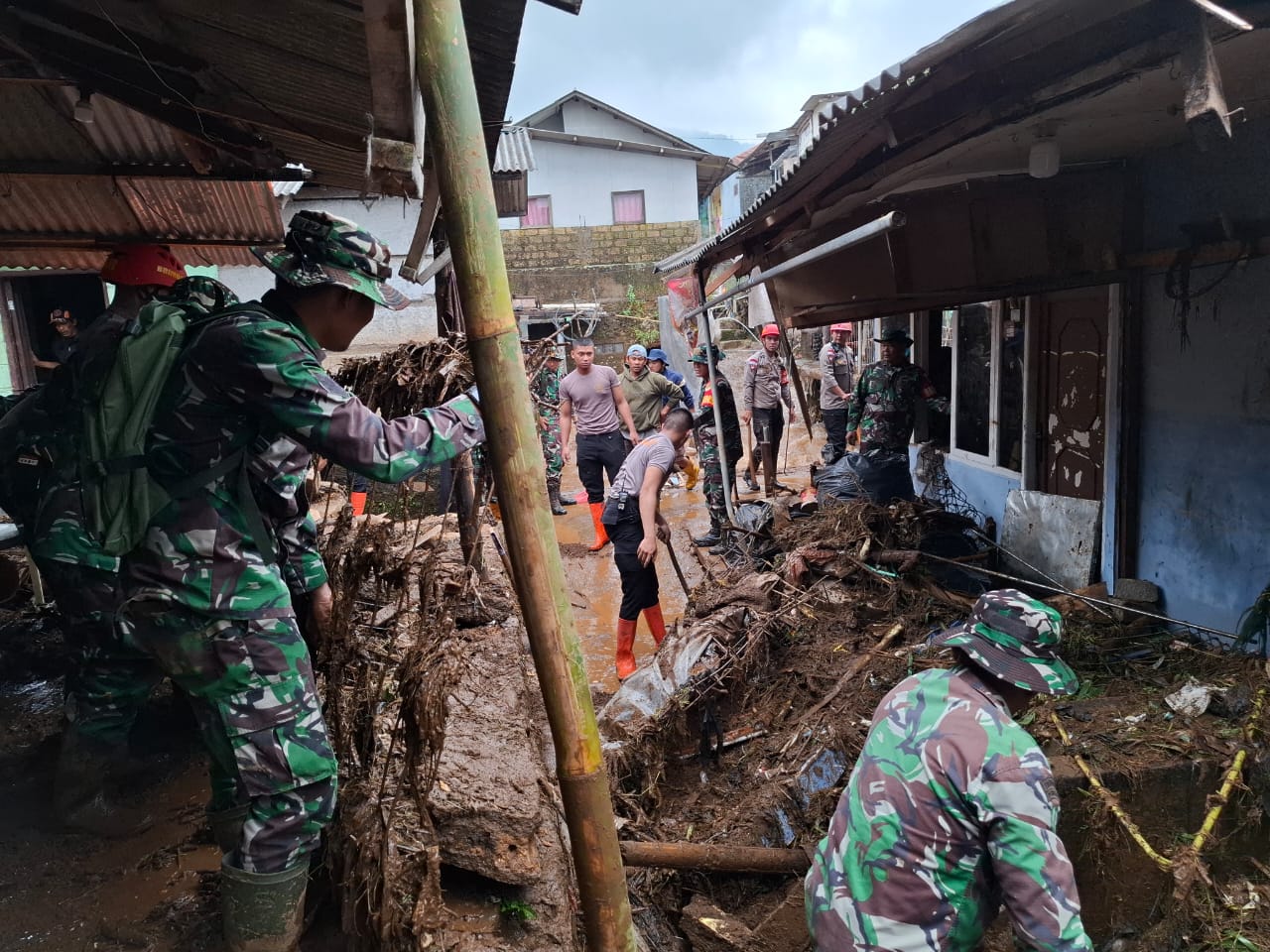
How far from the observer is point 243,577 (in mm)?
2057

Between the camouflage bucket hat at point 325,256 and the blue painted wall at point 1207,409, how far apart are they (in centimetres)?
443

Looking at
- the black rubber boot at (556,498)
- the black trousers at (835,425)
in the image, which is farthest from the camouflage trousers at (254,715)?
Answer: the black trousers at (835,425)

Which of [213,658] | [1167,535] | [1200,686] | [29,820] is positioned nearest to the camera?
[213,658]

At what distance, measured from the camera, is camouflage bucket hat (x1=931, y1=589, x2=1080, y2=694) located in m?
2.21

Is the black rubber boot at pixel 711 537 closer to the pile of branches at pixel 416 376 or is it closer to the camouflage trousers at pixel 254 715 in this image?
the pile of branches at pixel 416 376

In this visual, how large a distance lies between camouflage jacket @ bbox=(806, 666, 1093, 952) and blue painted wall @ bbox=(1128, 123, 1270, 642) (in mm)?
3251

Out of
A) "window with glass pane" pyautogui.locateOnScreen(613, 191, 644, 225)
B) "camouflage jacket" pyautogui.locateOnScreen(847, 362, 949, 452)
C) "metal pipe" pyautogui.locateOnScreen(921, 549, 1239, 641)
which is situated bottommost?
"metal pipe" pyautogui.locateOnScreen(921, 549, 1239, 641)

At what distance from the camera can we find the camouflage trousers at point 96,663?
101 inches

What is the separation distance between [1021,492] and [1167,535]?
1.29 meters

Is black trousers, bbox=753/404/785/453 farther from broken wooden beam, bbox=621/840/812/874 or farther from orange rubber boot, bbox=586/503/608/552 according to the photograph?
broken wooden beam, bbox=621/840/812/874

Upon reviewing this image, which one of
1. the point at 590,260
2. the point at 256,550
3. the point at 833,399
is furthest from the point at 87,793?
the point at 590,260

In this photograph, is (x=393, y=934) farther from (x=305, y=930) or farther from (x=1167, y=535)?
(x=1167, y=535)

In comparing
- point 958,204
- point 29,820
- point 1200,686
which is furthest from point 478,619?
point 958,204

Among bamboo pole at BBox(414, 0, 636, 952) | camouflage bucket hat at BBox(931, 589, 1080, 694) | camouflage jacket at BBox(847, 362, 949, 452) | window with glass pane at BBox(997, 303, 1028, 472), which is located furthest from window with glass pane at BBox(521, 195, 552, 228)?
bamboo pole at BBox(414, 0, 636, 952)
